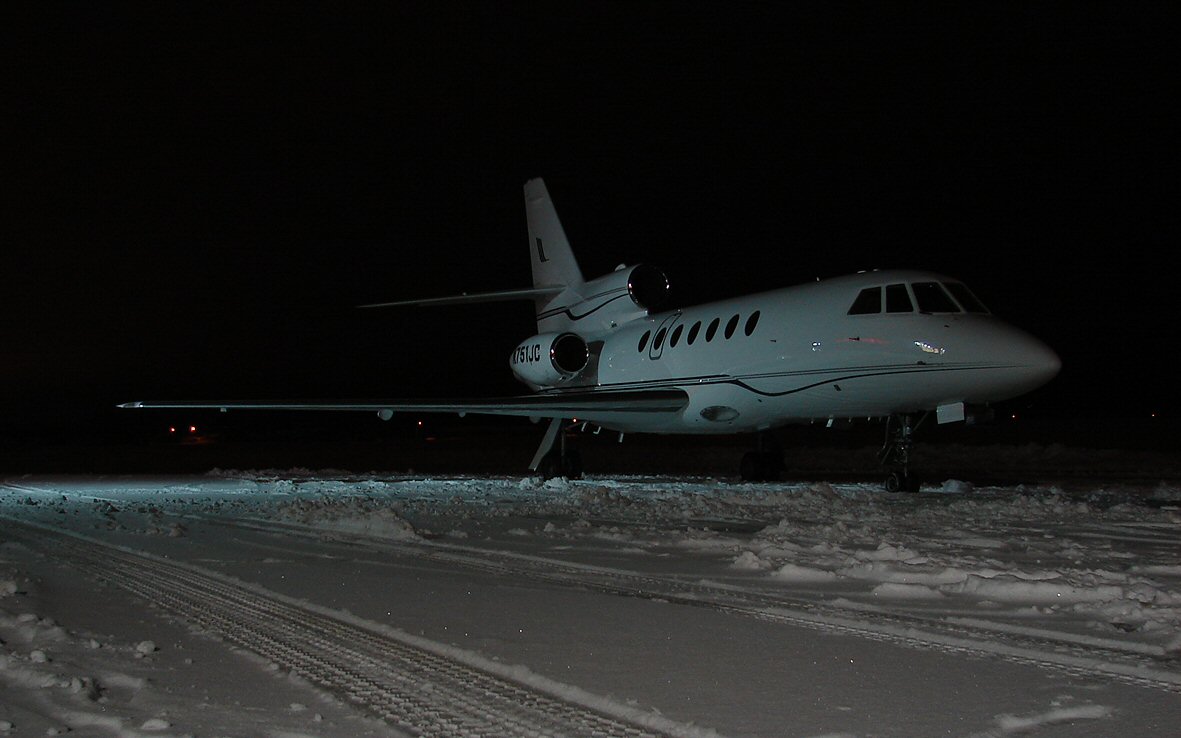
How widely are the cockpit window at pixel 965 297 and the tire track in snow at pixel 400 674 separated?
1009 cm

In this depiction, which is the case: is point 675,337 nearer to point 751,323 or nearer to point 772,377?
point 751,323

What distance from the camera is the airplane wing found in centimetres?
1723

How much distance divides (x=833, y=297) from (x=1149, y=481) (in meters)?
5.45

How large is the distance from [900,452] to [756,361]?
2.59 metres

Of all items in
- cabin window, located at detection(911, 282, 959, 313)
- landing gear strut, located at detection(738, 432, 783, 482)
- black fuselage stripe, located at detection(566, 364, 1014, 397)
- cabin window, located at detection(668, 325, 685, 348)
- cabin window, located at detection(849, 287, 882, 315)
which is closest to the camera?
black fuselage stripe, located at detection(566, 364, 1014, 397)

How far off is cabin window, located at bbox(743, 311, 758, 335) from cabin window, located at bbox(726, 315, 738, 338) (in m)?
0.28

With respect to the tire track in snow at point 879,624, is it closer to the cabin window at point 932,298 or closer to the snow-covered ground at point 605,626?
the snow-covered ground at point 605,626

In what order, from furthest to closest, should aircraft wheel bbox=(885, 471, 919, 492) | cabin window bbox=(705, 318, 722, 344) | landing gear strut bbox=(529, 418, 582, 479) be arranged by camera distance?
landing gear strut bbox=(529, 418, 582, 479)
cabin window bbox=(705, 318, 722, 344)
aircraft wheel bbox=(885, 471, 919, 492)

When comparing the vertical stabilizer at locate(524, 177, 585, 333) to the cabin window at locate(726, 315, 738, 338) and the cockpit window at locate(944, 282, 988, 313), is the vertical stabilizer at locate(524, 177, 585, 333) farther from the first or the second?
the cockpit window at locate(944, 282, 988, 313)

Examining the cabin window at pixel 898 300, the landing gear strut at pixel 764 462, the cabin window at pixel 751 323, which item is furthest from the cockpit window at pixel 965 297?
the landing gear strut at pixel 764 462

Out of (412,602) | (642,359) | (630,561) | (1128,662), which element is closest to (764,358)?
(642,359)

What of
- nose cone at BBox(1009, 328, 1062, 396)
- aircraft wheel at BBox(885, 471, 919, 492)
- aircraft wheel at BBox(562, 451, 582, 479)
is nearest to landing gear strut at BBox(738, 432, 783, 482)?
aircraft wheel at BBox(562, 451, 582, 479)

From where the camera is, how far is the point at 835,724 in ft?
11.7

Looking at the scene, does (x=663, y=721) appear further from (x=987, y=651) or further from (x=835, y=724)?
(x=987, y=651)
